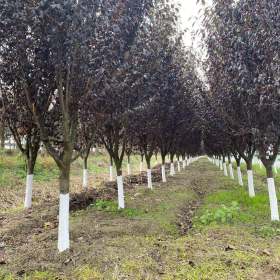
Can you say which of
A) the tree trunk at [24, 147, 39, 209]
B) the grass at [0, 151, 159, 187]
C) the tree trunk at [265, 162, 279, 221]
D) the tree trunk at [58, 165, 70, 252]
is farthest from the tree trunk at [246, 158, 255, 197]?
the grass at [0, 151, 159, 187]

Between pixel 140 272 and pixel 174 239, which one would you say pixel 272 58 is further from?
pixel 140 272

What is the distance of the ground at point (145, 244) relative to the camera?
770 cm

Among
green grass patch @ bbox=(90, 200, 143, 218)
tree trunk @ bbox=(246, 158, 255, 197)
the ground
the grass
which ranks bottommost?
the ground

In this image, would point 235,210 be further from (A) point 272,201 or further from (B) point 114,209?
(B) point 114,209

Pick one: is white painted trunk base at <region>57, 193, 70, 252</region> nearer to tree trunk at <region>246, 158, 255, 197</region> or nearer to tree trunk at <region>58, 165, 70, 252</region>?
tree trunk at <region>58, 165, 70, 252</region>

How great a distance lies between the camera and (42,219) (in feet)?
44.0

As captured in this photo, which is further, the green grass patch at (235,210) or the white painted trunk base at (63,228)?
the green grass patch at (235,210)

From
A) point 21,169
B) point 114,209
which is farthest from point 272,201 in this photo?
point 21,169

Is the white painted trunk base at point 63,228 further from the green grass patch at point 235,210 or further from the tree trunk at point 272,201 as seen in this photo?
the tree trunk at point 272,201

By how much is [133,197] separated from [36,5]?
38.9 ft

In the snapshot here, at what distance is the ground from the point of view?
770 cm

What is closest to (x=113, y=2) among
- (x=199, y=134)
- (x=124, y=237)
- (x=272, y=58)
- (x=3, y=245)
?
(x=272, y=58)

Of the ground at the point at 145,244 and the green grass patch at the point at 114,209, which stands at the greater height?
the green grass patch at the point at 114,209

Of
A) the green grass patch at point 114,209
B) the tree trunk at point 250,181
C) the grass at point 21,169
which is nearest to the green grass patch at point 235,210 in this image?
the tree trunk at point 250,181
